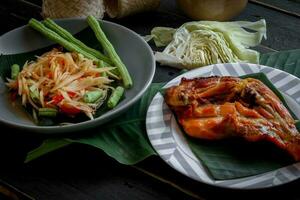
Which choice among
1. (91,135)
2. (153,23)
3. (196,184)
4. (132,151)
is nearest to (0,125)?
(91,135)

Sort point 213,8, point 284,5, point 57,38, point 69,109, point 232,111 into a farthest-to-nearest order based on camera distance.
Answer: point 284,5 < point 213,8 < point 57,38 < point 69,109 < point 232,111

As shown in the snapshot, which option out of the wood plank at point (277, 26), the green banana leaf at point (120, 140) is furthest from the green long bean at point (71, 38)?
the wood plank at point (277, 26)

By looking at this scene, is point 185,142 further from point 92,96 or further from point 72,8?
point 72,8

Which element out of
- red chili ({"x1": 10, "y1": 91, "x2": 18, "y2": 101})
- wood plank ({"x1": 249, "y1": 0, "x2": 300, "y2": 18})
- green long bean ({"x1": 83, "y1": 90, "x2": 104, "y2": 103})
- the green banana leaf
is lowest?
the green banana leaf

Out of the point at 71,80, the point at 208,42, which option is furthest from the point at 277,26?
the point at 71,80

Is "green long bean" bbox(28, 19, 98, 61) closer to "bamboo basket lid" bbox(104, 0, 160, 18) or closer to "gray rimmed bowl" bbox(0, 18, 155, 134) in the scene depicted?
"gray rimmed bowl" bbox(0, 18, 155, 134)

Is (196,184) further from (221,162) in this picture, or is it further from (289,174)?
(289,174)

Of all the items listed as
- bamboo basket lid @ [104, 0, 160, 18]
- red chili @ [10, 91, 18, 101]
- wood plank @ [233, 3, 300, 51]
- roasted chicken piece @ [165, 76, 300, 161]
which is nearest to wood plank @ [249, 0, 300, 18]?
wood plank @ [233, 3, 300, 51]
